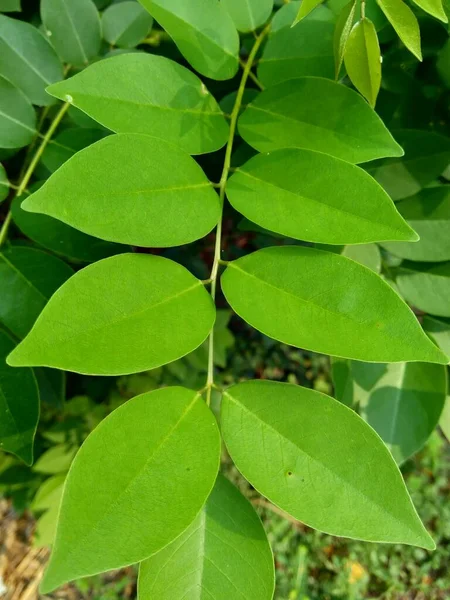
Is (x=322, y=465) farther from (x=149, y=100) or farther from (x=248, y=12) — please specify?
(x=248, y=12)

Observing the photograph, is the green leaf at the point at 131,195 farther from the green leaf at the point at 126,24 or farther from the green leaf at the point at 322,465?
the green leaf at the point at 126,24

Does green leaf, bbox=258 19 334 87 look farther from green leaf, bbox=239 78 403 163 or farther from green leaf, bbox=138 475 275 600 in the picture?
green leaf, bbox=138 475 275 600

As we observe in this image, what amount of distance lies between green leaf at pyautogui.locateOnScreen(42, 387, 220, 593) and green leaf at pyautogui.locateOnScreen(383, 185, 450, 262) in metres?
0.29

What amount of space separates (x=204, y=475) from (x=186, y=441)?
0.03m

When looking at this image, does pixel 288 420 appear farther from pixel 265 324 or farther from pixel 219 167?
pixel 219 167

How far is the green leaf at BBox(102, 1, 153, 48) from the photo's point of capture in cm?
60

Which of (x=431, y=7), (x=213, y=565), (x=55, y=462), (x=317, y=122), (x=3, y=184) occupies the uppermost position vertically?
(x=431, y=7)

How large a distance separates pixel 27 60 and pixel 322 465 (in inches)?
18.1

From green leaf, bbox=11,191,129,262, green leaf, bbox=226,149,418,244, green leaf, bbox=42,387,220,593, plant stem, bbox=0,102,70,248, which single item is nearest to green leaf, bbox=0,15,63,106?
plant stem, bbox=0,102,70,248

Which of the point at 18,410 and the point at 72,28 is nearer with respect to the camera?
the point at 18,410

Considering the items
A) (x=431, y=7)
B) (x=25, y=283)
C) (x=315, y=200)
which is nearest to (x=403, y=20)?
(x=431, y=7)

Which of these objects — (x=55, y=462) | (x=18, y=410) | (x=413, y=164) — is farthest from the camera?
(x=55, y=462)

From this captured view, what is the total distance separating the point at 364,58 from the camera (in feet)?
1.31

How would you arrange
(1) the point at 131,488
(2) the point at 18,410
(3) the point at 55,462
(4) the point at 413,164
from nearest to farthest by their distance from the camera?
1. (1) the point at 131,488
2. (2) the point at 18,410
3. (4) the point at 413,164
4. (3) the point at 55,462
